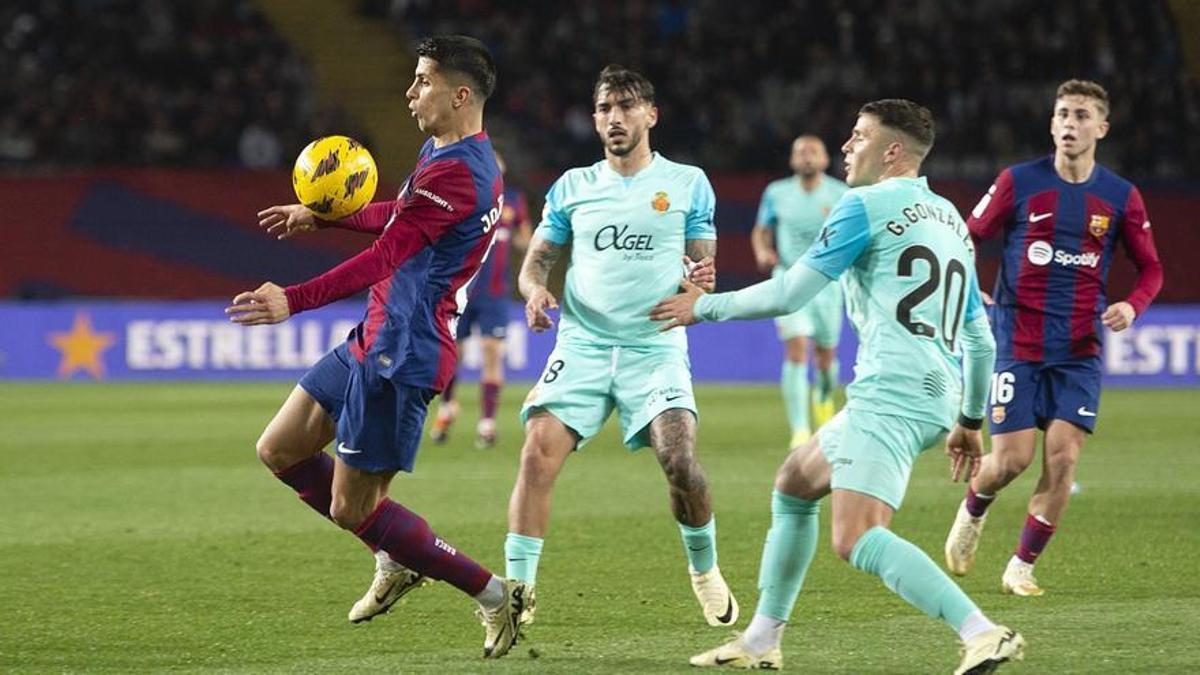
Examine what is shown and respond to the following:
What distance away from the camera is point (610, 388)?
7.52 meters

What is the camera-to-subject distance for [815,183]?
1525cm

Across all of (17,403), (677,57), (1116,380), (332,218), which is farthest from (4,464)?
(677,57)

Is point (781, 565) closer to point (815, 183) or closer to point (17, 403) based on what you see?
point (815, 183)

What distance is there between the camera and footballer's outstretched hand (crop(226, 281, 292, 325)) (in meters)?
5.95

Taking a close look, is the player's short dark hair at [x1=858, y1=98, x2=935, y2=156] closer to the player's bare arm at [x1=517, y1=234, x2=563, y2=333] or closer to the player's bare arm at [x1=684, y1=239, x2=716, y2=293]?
the player's bare arm at [x1=684, y1=239, x2=716, y2=293]

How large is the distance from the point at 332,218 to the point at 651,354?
1401mm

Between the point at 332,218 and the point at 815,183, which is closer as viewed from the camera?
the point at 332,218

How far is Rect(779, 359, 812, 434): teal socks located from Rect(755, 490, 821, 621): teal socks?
849 cm

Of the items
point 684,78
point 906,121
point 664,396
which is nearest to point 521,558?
point 664,396

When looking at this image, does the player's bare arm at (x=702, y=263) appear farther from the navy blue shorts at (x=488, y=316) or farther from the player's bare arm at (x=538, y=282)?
the navy blue shorts at (x=488, y=316)

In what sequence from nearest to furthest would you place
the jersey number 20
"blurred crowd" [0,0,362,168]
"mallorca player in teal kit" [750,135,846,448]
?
the jersey number 20, "mallorca player in teal kit" [750,135,846,448], "blurred crowd" [0,0,362,168]

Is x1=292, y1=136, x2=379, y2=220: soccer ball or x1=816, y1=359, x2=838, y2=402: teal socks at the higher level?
x1=292, y1=136, x2=379, y2=220: soccer ball

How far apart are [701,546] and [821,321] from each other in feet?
26.6

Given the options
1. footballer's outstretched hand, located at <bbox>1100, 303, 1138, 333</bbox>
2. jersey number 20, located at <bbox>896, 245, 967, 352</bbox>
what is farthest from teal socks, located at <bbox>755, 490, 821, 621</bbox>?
footballer's outstretched hand, located at <bbox>1100, 303, 1138, 333</bbox>
